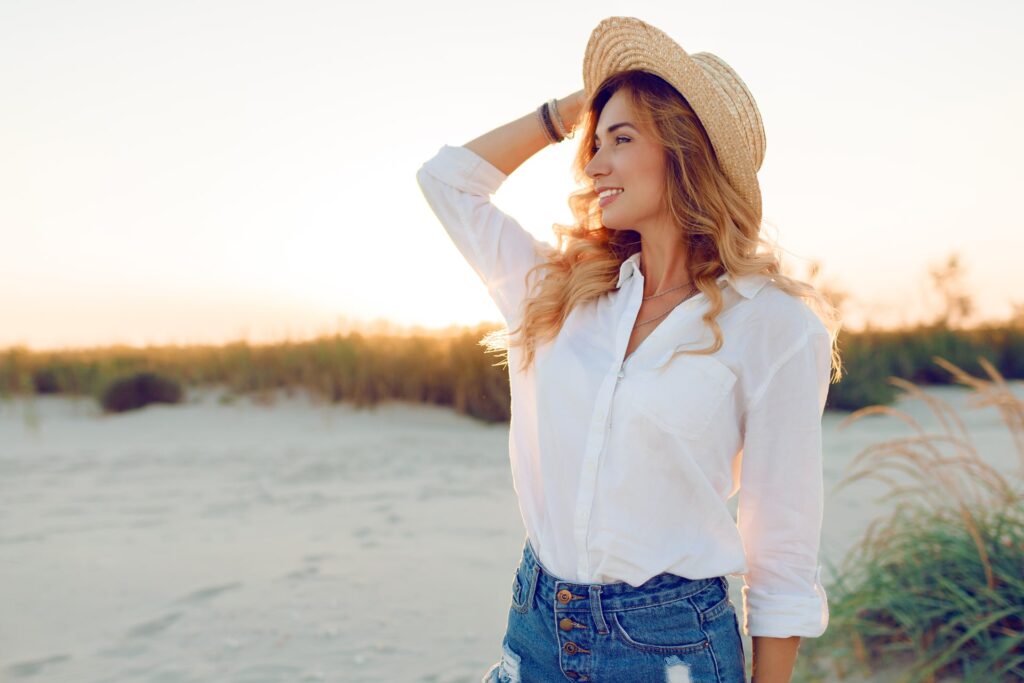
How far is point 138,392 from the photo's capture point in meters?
9.79

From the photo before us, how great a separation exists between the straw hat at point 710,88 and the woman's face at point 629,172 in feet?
0.33

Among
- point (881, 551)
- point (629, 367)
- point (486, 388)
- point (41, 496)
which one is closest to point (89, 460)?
point (41, 496)

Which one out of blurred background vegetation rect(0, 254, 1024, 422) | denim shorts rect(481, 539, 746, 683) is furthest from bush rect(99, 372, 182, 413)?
denim shorts rect(481, 539, 746, 683)

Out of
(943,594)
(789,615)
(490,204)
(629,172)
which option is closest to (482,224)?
(490,204)

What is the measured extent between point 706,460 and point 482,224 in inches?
28.9

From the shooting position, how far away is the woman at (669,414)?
1523 millimetres

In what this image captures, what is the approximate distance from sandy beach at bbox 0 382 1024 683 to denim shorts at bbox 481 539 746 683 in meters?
1.97

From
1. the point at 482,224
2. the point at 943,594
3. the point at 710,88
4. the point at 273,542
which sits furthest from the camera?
the point at 273,542

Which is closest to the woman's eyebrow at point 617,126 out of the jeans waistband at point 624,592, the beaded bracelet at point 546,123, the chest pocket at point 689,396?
the beaded bracelet at point 546,123

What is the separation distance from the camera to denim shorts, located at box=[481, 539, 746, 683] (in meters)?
1.50

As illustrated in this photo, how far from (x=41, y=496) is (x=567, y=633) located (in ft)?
19.9

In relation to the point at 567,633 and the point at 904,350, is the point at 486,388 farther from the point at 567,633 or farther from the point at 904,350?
the point at 567,633

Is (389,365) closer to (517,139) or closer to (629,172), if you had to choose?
(517,139)

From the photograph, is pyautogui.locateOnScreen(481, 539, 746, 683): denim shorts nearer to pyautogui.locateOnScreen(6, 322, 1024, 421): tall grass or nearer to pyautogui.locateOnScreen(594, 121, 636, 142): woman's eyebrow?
pyautogui.locateOnScreen(594, 121, 636, 142): woman's eyebrow
